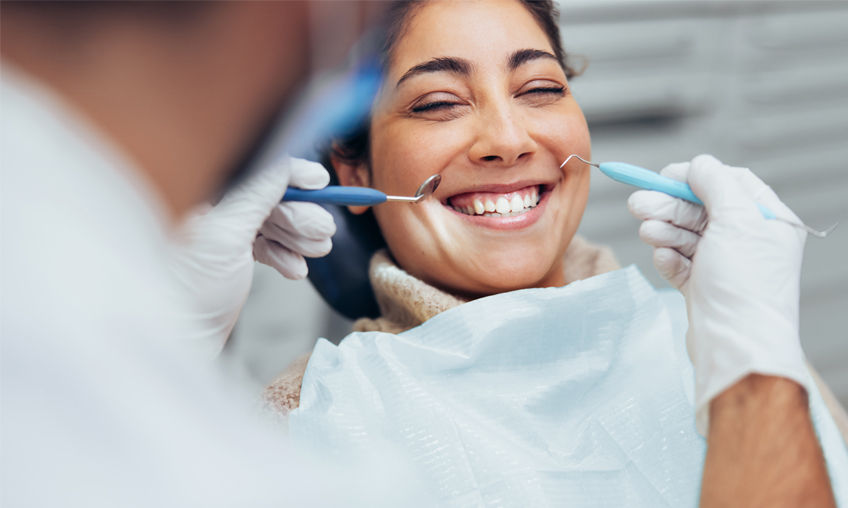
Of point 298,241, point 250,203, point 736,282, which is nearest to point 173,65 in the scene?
point 250,203

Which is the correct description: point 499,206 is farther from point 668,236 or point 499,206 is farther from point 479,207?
point 668,236

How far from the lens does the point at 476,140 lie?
1.15 meters

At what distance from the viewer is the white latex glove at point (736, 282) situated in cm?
79

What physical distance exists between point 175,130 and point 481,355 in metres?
0.68

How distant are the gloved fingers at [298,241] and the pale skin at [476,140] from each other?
182 millimetres

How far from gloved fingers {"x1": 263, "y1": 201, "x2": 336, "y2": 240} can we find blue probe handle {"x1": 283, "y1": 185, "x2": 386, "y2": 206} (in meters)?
0.02

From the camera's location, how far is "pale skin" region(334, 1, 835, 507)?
3.81 ft

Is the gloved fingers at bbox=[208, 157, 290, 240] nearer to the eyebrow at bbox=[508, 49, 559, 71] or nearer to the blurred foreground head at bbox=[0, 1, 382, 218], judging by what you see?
the blurred foreground head at bbox=[0, 1, 382, 218]

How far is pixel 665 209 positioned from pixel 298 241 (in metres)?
0.71

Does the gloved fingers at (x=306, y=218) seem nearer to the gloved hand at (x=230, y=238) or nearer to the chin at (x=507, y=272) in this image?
the gloved hand at (x=230, y=238)

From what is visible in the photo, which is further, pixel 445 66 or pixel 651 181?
pixel 445 66

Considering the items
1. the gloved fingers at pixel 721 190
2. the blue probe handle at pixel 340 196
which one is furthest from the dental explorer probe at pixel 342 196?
the gloved fingers at pixel 721 190

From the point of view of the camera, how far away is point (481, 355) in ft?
3.53

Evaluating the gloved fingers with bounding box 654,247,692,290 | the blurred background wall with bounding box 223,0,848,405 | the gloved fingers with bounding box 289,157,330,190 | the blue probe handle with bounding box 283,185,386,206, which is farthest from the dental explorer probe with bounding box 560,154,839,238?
the blurred background wall with bounding box 223,0,848,405
